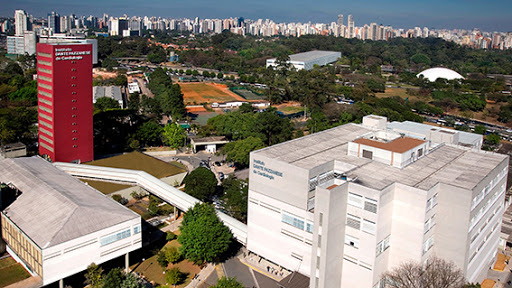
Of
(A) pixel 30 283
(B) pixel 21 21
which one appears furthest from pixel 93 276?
(B) pixel 21 21

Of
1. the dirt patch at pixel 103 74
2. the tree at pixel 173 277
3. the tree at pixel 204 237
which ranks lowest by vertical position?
the tree at pixel 173 277

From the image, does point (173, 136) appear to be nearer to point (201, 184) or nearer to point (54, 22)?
point (201, 184)

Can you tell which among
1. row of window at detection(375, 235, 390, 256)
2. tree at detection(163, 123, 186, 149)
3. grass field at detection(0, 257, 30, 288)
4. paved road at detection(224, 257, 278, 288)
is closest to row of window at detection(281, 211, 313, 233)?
row of window at detection(375, 235, 390, 256)

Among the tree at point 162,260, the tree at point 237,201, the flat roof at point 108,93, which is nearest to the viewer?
the tree at point 162,260

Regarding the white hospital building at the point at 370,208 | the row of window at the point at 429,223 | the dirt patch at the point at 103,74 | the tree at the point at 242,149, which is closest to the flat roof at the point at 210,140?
the tree at the point at 242,149

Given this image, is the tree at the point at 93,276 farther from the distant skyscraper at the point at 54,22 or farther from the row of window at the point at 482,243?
the distant skyscraper at the point at 54,22

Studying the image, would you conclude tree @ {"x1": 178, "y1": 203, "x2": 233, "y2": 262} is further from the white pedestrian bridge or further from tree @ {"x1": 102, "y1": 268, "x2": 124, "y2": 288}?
tree @ {"x1": 102, "y1": 268, "x2": 124, "y2": 288}

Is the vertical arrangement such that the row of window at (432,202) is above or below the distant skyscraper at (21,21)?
below
